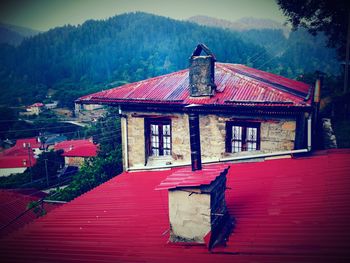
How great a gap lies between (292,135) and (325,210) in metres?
4.20

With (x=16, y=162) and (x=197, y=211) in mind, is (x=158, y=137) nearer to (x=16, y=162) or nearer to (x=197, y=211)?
(x=197, y=211)

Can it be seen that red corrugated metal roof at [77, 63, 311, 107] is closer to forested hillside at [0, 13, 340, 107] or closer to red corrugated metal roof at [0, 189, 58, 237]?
red corrugated metal roof at [0, 189, 58, 237]

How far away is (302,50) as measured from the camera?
258ft

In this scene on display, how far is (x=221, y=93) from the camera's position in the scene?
9.62 meters

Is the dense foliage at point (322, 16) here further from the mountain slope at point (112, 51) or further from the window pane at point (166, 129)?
the mountain slope at point (112, 51)

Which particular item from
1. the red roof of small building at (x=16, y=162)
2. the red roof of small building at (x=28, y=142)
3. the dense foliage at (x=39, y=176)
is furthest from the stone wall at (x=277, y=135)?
the red roof of small building at (x=28, y=142)

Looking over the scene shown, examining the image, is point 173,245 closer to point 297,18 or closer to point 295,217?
point 295,217

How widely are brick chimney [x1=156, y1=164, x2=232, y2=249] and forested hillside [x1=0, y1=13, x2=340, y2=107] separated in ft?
177

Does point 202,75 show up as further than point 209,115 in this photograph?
No

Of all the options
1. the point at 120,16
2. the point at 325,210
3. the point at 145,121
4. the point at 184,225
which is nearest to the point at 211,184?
the point at 184,225

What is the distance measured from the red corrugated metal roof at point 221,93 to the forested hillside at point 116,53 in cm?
4680

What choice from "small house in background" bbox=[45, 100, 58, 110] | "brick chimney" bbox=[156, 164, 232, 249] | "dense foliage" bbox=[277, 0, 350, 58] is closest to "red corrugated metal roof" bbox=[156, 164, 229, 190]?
"brick chimney" bbox=[156, 164, 232, 249]

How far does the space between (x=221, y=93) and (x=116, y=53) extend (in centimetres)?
8892

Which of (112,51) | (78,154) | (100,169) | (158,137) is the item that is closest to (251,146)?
(158,137)
